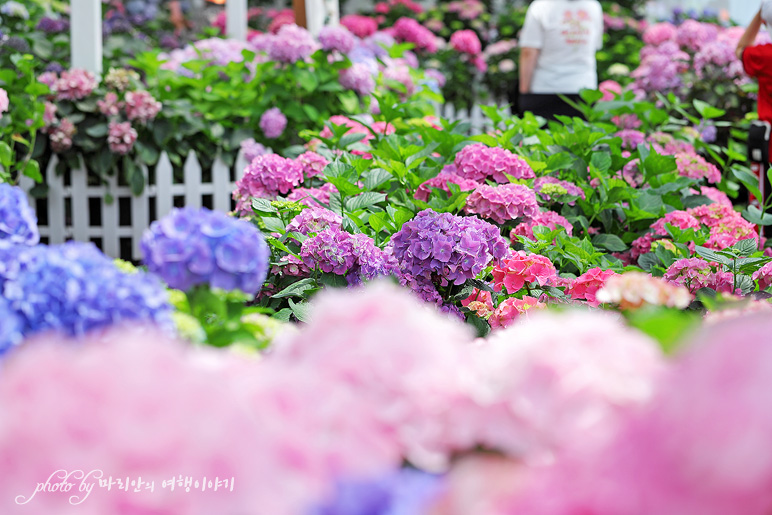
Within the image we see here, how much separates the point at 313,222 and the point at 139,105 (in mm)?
2231

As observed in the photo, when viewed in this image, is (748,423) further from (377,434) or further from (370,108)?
(370,108)

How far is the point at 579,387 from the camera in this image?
53cm

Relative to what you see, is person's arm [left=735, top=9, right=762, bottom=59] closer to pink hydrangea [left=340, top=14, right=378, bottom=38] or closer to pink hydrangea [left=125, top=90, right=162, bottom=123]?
pink hydrangea [left=125, top=90, right=162, bottom=123]

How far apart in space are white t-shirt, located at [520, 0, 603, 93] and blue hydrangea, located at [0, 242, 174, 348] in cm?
384

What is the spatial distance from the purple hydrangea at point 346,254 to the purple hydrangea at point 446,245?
0.05m

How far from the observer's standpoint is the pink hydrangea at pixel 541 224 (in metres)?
1.98

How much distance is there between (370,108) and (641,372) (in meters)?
3.30

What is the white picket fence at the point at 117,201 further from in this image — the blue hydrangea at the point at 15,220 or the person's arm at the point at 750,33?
the blue hydrangea at the point at 15,220

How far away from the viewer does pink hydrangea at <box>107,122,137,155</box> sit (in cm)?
365

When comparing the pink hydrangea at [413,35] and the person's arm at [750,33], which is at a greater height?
the pink hydrangea at [413,35]

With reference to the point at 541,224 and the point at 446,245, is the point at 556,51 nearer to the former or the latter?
the point at 541,224

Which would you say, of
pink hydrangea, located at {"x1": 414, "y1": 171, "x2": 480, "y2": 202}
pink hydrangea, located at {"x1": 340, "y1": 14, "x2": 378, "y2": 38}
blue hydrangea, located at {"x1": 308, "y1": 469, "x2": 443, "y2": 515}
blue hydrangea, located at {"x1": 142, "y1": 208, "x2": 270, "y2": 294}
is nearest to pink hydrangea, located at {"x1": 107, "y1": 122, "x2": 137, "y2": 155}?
pink hydrangea, located at {"x1": 414, "y1": 171, "x2": 480, "y2": 202}

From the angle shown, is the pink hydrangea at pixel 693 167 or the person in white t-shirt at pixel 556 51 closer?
the pink hydrangea at pixel 693 167

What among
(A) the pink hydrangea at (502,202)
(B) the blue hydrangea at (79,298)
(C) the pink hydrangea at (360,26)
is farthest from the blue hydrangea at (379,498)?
(C) the pink hydrangea at (360,26)
